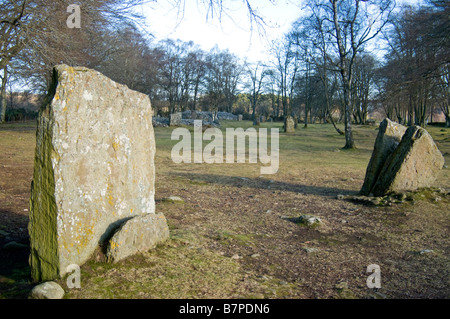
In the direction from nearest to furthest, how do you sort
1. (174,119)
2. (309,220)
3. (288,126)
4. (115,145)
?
1. (115,145)
2. (309,220)
3. (288,126)
4. (174,119)

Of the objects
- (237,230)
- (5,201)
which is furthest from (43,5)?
(237,230)

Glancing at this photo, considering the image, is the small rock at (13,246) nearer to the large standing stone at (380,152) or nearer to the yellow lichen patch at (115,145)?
the yellow lichen patch at (115,145)

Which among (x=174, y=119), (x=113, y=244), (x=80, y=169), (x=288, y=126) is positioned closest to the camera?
(x=80, y=169)

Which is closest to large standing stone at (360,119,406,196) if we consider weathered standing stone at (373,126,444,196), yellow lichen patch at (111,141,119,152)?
weathered standing stone at (373,126,444,196)

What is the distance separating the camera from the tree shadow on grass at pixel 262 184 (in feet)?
28.9

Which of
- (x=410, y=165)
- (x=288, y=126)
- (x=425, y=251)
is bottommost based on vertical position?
(x=425, y=251)

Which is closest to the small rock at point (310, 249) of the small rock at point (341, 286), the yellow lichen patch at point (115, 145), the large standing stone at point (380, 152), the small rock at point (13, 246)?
the small rock at point (341, 286)

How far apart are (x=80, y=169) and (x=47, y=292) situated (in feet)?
3.88

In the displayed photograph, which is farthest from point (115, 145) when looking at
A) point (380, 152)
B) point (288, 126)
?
point (288, 126)

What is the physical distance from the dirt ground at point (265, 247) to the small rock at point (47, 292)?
0.09 meters

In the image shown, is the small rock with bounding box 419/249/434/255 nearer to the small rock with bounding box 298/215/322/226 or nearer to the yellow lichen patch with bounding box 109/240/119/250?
the small rock with bounding box 298/215/322/226

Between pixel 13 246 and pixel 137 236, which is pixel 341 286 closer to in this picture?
pixel 137 236

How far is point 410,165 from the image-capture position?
7.77 m
